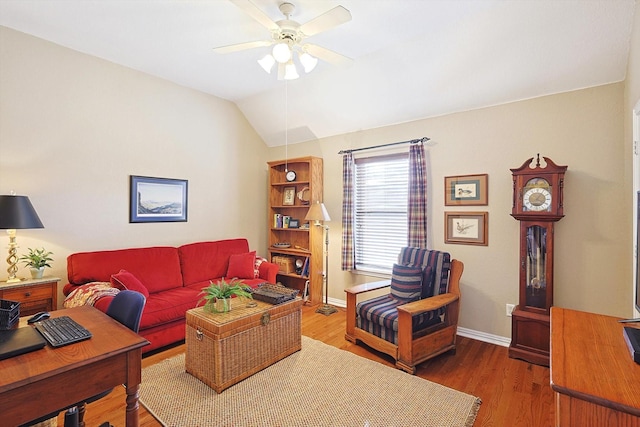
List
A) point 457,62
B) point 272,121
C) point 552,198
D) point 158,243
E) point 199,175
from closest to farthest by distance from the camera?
1. point 552,198
2. point 457,62
3. point 158,243
4. point 199,175
5. point 272,121

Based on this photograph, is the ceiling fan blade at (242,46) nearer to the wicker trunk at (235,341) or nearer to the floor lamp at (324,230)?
the wicker trunk at (235,341)

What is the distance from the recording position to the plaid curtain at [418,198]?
3.54 meters

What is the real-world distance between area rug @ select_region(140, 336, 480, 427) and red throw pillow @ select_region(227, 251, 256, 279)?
4.65ft

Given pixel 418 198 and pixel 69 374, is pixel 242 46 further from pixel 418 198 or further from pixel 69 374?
pixel 418 198

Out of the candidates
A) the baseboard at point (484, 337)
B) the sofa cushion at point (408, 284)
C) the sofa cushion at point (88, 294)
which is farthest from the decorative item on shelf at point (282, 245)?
the baseboard at point (484, 337)

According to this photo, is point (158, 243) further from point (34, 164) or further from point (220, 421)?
point (220, 421)

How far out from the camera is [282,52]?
7.13ft

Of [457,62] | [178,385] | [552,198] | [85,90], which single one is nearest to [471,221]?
[552,198]

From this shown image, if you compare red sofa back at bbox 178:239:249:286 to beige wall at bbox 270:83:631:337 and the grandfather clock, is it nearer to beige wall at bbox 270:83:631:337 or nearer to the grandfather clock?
beige wall at bbox 270:83:631:337

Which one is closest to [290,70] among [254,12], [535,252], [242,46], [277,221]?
[242,46]

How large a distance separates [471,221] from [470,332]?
3.95 ft

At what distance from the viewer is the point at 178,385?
2.35 meters

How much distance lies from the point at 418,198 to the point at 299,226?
1.95 meters

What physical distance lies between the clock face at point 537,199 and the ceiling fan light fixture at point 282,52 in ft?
7.83
